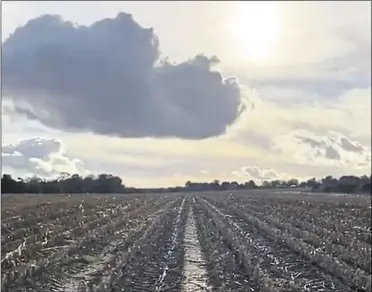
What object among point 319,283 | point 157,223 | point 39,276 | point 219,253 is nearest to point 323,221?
point 157,223

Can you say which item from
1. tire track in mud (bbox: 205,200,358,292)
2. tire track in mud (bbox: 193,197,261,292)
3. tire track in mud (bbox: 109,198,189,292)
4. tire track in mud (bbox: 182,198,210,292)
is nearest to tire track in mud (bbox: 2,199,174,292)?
tire track in mud (bbox: 109,198,189,292)

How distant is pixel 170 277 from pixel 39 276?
7.76 ft

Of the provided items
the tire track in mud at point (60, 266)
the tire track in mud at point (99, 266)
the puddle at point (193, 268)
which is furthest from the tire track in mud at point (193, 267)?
the tire track in mud at point (60, 266)

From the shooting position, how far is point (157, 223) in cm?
2728

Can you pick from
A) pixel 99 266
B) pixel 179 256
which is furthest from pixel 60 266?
pixel 179 256

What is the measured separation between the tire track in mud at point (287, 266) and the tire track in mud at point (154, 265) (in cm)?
184

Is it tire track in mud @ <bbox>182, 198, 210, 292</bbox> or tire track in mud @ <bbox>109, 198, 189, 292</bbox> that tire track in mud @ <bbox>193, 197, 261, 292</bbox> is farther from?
tire track in mud @ <bbox>109, 198, 189, 292</bbox>

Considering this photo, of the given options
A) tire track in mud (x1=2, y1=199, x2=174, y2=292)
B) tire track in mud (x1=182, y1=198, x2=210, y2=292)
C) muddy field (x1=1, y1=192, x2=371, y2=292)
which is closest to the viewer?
tire track in mud (x1=2, y1=199, x2=174, y2=292)

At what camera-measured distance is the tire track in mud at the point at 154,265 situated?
12180 millimetres

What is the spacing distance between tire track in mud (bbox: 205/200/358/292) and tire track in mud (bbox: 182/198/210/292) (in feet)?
4.21

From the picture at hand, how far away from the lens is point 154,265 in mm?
14891

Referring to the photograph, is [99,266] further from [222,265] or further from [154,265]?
[222,265]

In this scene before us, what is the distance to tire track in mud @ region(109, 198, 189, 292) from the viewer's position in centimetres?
1218

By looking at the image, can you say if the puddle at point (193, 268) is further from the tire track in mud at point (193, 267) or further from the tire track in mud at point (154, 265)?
the tire track in mud at point (154, 265)
